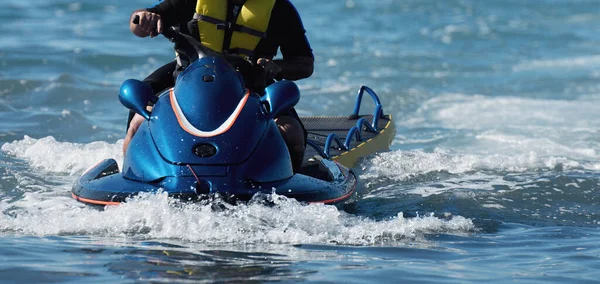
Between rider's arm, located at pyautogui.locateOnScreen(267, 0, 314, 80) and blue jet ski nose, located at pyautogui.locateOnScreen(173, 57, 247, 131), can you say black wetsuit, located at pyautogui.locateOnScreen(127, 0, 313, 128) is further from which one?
blue jet ski nose, located at pyautogui.locateOnScreen(173, 57, 247, 131)

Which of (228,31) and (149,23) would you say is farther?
(228,31)

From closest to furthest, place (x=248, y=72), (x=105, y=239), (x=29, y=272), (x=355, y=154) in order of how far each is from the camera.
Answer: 1. (x=29, y=272)
2. (x=105, y=239)
3. (x=248, y=72)
4. (x=355, y=154)

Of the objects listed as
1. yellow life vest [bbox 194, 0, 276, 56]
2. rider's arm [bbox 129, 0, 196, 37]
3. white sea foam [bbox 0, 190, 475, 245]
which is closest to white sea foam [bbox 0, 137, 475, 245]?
white sea foam [bbox 0, 190, 475, 245]

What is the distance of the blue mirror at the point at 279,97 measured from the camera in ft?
16.5

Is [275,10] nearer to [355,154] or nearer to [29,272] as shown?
[355,154]

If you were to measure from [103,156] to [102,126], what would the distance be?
2.44 metres

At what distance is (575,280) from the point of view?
423 cm

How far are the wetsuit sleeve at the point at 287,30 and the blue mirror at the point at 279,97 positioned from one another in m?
0.64

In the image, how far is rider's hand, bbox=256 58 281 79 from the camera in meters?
5.30

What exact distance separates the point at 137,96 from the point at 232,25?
0.78 m

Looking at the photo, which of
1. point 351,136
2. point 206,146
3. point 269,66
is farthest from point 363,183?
point 206,146

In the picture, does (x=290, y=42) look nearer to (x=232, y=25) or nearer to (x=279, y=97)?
(x=232, y=25)

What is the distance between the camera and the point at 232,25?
5.55m

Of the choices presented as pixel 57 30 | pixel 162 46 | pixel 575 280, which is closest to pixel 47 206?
pixel 575 280
